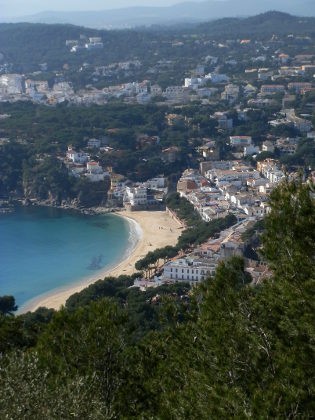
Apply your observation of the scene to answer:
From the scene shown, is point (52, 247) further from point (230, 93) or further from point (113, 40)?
point (113, 40)

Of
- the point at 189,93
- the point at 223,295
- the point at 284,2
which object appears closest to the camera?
the point at 223,295

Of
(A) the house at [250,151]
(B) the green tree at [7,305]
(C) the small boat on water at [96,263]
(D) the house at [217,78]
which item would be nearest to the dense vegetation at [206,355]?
(B) the green tree at [7,305]

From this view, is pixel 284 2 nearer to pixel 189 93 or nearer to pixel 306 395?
pixel 189 93

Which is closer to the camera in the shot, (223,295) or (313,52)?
(223,295)

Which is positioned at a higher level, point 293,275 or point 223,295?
point 293,275

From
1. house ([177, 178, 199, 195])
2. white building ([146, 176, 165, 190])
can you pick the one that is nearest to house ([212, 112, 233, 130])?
white building ([146, 176, 165, 190])

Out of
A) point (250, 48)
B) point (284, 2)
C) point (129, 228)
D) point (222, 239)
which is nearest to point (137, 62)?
point (250, 48)

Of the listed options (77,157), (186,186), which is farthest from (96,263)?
(77,157)

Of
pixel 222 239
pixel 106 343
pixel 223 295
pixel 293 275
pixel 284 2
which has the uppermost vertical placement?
pixel 293 275
